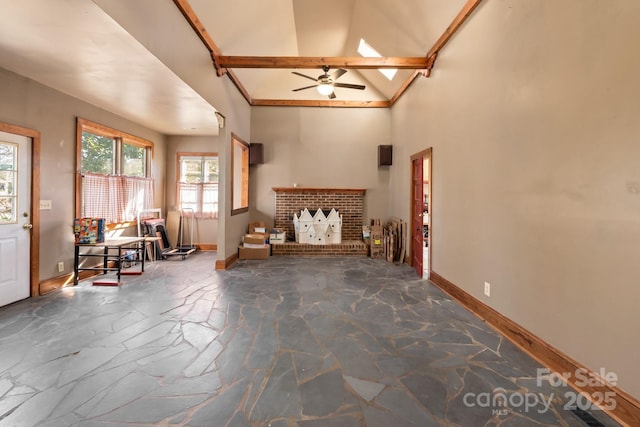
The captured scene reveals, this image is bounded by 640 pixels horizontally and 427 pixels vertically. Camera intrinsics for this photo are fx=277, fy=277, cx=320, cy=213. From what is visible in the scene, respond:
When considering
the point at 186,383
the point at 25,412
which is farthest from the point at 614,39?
the point at 25,412

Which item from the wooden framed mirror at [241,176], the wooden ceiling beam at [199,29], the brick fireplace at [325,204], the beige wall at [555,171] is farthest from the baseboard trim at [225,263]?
the beige wall at [555,171]

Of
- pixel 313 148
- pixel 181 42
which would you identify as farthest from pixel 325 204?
pixel 181 42

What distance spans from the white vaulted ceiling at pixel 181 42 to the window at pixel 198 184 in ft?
2.35

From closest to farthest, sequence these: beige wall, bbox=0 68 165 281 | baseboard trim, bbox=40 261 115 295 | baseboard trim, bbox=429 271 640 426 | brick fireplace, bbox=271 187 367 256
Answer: baseboard trim, bbox=429 271 640 426, beige wall, bbox=0 68 165 281, baseboard trim, bbox=40 261 115 295, brick fireplace, bbox=271 187 367 256

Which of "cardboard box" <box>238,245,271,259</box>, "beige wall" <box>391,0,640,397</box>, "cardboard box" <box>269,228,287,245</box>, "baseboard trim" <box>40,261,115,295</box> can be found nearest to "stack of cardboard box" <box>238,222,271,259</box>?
"cardboard box" <box>238,245,271,259</box>

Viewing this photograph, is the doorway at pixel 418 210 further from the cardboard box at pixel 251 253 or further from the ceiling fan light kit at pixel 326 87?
the cardboard box at pixel 251 253

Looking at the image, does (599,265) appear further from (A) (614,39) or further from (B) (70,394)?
(B) (70,394)

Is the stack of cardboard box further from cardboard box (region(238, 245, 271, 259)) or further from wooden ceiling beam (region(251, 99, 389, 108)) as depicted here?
wooden ceiling beam (region(251, 99, 389, 108))

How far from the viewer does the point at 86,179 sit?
4531mm

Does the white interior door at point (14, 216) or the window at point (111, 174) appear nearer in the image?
the white interior door at point (14, 216)

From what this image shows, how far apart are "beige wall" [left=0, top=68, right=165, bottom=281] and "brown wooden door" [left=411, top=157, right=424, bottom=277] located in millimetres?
5648

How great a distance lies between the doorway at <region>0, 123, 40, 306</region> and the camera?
334cm

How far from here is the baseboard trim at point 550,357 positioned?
1641 millimetres

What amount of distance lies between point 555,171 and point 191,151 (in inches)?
272
